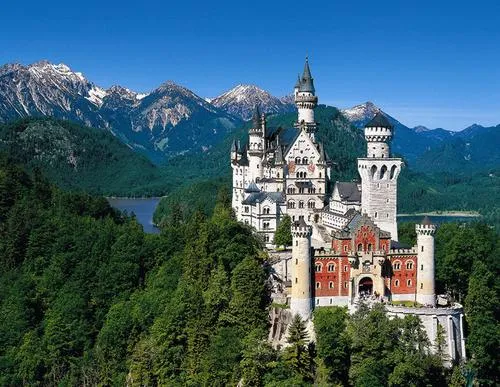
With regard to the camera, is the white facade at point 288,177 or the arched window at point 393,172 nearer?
the arched window at point 393,172

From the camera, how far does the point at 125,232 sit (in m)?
90.7

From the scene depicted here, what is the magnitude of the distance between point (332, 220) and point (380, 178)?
458 inches

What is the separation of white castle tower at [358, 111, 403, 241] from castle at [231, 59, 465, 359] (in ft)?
0.33

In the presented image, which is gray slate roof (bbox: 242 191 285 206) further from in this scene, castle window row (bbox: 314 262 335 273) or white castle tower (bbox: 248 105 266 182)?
castle window row (bbox: 314 262 335 273)

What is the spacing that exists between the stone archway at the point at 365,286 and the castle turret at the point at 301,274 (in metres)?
5.27

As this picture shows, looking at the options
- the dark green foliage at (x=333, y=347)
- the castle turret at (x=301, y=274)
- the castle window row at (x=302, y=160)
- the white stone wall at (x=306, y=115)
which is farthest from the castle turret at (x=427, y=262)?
the white stone wall at (x=306, y=115)

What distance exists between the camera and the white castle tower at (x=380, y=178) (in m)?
74.1

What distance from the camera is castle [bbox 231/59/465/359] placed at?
62688 mm

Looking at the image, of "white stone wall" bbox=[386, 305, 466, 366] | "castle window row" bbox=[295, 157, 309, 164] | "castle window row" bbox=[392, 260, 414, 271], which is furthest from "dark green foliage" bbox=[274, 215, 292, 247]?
"white stone wall" bbox=[386, 305, 466, 366]

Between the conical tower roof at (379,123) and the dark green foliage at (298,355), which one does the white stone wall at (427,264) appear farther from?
the conical tower roof at (379,123)

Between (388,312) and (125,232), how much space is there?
132 ft

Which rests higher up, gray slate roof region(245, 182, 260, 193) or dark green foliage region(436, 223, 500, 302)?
gray slate roof region(245, 182, 260, 193)

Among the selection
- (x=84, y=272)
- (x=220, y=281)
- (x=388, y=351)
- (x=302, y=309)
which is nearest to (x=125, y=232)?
(x=84, y=272)

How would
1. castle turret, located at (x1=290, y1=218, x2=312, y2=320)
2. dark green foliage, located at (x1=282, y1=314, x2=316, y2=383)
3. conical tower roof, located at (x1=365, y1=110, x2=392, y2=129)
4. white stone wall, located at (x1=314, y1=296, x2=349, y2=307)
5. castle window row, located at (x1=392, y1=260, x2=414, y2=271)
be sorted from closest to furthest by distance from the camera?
dark green foliage, located at (x1=282, y1=314, x2=316, y2=383), castle turret, located at (x1=290, y1=218, x2=312, y2=320), white stone wall, located at (x1=314, y1=296, x2=349, y2=307), castle window row, located at (x1=392, y1=260, x2=414, y2=271), conical tower roof, located at (x1=365, y1=110, x2=392, y2=129)
